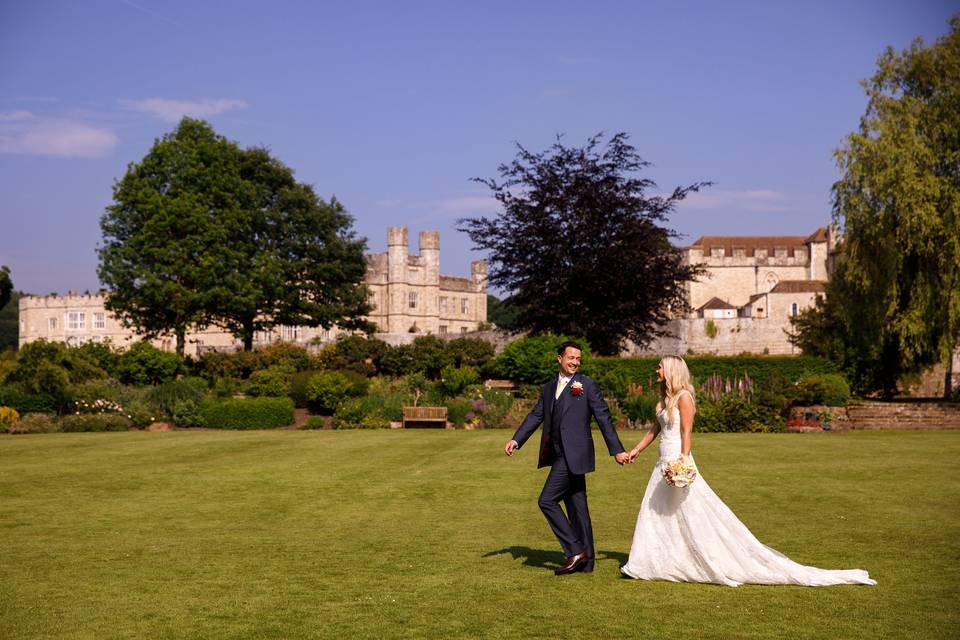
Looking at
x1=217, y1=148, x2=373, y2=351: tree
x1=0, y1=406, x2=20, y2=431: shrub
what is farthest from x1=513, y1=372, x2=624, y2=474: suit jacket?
x1=217, y1=148, x2=373, y2=351: tree

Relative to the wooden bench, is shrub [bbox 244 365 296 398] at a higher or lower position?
higher

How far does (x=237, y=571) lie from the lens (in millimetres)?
8242

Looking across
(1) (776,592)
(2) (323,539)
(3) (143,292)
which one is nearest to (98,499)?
(2) (323,539)

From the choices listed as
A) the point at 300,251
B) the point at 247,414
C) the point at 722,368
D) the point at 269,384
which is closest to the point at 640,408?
the point at 722,368

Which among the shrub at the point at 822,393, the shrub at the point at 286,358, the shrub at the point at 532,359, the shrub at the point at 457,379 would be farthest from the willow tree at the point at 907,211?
the shrub at the point at 286,358

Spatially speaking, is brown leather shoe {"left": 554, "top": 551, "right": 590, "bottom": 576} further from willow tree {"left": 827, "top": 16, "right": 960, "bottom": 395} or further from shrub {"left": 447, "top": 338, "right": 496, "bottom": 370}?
shrub {"left": 447, "top": 338, "right": 496, "bottom": 370}

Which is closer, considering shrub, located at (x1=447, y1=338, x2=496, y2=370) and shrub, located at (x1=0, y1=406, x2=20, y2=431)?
shrub, located at (x1=0, y1=406, x2=20, y2=431)

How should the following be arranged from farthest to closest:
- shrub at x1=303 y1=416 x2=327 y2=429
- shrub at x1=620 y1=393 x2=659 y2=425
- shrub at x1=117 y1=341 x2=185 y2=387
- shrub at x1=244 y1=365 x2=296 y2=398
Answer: shrub at x1=117 y1=341 x2=185 y2=387
shrub at x1=244 y1=365 x2=296 y2=398
shrub at x1=303 y1=416 x2=327 y2=429
shrub at x1=620 y1=393 x2=659 y2=425

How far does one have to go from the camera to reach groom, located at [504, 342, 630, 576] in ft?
26.2

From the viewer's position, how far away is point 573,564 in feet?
26.0

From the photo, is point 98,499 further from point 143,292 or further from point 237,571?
point 143,292

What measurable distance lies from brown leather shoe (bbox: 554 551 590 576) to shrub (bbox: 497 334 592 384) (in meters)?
20.8

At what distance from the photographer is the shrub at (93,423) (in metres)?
25.1

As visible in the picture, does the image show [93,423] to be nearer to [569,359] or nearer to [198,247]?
[198,247]
